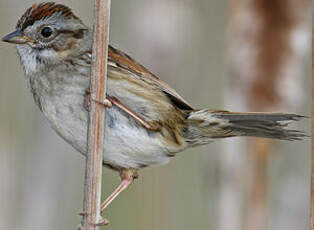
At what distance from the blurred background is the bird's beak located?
1.44 ft

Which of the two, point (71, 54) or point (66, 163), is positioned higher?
point (71, 54)

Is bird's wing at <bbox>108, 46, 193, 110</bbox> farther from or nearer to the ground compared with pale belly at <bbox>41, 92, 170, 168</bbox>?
farther from the ground

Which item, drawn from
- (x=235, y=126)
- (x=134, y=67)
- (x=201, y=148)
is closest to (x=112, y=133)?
(x=134, y=67)

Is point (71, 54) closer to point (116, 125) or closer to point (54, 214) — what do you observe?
point (116, 125)

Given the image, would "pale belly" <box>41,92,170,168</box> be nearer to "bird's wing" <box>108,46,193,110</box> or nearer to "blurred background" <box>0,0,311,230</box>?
"bird's wing" <box>108,46,193,110</box>

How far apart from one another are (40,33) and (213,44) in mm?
1030

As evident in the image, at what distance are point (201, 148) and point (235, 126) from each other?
0.83m

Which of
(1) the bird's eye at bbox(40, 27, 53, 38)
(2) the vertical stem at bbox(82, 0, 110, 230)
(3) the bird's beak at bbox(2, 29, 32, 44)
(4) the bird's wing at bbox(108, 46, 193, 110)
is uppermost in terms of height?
(1) the bird's eye at bbox(40, 27, 53, 38)

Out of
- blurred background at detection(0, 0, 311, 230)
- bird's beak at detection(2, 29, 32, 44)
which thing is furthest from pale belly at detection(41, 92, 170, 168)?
blurred background at detection(0, 0, 311, 230)

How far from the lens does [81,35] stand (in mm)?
2789

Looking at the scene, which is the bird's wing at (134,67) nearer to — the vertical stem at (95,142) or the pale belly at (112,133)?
the pale belly at (112,133)

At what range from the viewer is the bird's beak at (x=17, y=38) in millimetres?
2537

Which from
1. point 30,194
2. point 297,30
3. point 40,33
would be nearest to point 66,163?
point 30,194

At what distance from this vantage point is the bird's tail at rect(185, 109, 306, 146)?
2381mm
